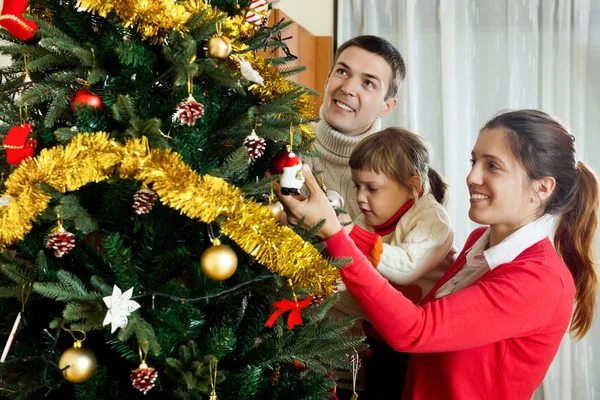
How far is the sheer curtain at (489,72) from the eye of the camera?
2.86 metres

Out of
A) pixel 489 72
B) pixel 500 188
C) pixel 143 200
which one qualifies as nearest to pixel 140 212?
pixel 143 200

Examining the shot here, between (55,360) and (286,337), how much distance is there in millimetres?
366

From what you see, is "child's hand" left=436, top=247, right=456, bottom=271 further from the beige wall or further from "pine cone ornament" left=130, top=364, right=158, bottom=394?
the beige wall

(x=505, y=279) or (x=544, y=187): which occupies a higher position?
(x=544, y=187)

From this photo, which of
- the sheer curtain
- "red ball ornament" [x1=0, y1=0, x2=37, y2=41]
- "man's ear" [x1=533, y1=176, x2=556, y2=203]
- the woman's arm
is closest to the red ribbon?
the woman's arm

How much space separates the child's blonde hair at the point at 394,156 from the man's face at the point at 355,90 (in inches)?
6.6

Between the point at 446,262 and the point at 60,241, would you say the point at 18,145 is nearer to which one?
the point at 60,241

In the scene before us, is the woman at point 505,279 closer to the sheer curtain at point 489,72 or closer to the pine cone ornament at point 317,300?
the pine cone ornament at point 317,300

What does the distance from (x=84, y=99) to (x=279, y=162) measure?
324 millimetres

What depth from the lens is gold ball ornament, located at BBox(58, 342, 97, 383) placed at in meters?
0.82

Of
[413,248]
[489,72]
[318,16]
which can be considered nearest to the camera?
[413,248]

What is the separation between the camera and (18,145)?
33.5 inches

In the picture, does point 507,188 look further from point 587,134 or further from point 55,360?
point 587,134

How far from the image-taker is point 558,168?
1355 mm
